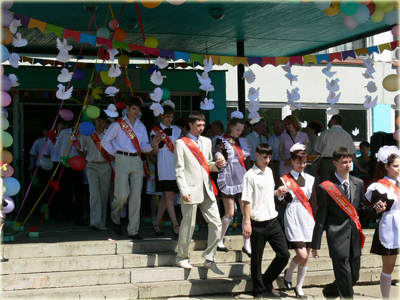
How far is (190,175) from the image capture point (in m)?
7.12

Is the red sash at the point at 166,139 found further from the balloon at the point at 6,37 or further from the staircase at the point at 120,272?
the balloon at the point at 6,37

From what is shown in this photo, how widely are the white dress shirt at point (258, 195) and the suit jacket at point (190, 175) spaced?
555 millimetres

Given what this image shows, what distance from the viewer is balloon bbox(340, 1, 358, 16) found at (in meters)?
7.02

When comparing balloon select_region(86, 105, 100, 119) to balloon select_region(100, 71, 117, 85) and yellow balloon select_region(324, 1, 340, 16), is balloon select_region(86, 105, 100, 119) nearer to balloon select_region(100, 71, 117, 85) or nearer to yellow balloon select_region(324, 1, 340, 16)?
balloon select_region(100, 71, 117, 85)

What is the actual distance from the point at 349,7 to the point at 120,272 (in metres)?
4.05

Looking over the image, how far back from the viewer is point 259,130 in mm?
9922

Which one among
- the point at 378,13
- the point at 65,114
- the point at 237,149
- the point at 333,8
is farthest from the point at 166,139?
the point at 378,13

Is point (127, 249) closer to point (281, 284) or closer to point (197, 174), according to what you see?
point (197, 174)

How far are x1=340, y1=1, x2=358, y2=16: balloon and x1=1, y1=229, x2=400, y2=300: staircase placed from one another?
10.4ft

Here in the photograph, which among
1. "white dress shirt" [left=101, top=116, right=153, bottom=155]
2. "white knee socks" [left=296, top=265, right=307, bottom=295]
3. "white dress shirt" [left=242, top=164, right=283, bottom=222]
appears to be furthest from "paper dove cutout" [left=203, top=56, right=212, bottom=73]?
"white knee socks" [left=296, top=265, right=307, bottom=295]

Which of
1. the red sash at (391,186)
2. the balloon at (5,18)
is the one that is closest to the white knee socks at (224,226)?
the red sash at (391,186)

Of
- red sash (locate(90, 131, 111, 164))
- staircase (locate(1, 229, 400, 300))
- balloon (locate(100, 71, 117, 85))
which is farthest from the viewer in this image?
red sash (locate(90, 131, 111, 164))

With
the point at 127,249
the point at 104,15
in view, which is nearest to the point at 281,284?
the point at 127,249

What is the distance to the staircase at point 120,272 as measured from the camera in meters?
6.56
